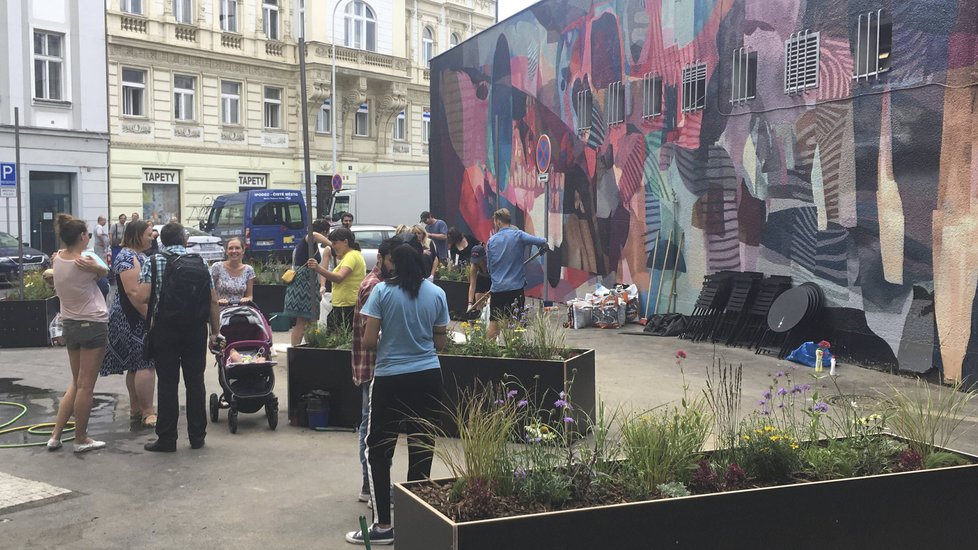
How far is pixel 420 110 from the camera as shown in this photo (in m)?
48.7

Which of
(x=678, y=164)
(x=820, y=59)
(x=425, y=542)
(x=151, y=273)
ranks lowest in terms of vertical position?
(x=425, y=542)

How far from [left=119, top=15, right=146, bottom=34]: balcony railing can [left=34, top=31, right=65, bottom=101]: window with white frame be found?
2685mm

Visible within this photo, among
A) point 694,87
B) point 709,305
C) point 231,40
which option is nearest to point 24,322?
point 709,305

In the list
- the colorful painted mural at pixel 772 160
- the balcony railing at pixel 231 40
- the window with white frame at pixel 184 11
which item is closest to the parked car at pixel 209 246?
the colorful painted mural at pixel 772 160

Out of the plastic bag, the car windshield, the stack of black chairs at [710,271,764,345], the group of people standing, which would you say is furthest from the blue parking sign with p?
the plastic bag

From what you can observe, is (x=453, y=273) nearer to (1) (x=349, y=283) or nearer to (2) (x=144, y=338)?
(1) (x=349, y=283)

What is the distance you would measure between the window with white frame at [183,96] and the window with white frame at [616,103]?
81.3 feet

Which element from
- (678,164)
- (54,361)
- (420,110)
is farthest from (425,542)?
(420,110)

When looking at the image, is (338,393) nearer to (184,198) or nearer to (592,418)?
(592,418)

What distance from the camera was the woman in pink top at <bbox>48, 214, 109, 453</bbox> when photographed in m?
7.92

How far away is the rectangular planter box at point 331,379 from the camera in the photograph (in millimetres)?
8836

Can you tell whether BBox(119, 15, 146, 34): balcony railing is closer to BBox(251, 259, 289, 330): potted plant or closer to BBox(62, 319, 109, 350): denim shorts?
BBox(251, 259, 289, 330): potted plant

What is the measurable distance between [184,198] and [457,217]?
1742 centimetres

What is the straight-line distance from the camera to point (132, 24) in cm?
3616
